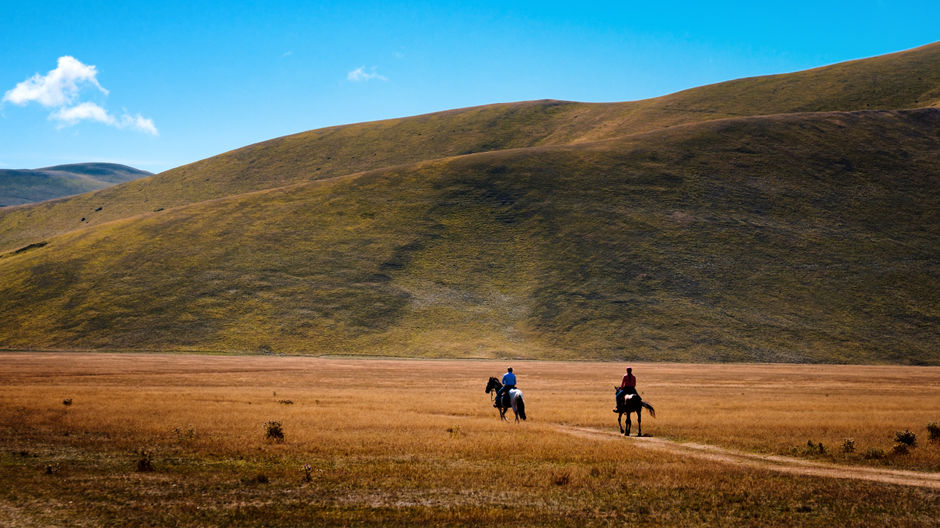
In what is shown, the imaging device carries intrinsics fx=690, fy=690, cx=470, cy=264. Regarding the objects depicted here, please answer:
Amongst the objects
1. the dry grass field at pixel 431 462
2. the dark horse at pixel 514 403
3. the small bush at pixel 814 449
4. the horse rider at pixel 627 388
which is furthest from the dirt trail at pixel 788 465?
the dark horse at pixel 514 403

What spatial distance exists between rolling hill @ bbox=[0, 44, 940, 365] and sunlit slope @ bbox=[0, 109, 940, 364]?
49cm

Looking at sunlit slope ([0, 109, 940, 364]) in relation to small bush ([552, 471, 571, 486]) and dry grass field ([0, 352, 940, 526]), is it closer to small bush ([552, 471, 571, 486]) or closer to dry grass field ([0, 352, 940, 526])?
dry grass field ([0, 352, 940, 526])

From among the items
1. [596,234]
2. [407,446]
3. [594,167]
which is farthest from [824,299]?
[407,446]

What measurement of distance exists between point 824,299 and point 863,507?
11884 cm

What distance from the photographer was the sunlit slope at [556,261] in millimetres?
113312

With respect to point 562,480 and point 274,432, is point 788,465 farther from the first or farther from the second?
point 274,432

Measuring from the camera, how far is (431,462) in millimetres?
21141

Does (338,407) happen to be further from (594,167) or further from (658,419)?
(594,167)

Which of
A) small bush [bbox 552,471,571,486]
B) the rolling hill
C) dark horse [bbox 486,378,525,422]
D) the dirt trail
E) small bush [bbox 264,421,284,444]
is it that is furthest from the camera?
the rolling hill

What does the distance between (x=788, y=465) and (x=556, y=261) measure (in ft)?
382

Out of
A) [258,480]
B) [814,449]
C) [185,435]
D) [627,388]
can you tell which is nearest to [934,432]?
[814,449]

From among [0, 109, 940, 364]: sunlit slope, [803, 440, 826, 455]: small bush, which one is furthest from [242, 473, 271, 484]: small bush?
[0, 109, 940, 364]: sunlit slope

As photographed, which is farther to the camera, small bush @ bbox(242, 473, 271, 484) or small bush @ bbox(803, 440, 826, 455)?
small bush @ bbox(803, 440, 826, 455)

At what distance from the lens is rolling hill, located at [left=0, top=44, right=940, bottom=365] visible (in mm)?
113062
